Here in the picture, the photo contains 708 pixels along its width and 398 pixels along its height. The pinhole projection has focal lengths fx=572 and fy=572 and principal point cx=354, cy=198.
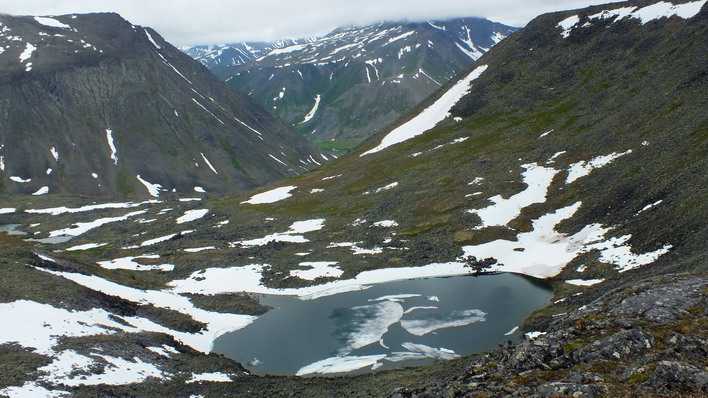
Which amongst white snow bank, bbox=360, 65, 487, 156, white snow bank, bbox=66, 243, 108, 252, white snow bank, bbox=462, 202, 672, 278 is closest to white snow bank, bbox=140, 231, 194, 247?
white snow bank, bbox=66, 243, 108, 252

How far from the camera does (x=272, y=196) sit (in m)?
130

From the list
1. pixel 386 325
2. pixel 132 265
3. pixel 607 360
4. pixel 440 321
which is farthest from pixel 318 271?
pixel 607 360

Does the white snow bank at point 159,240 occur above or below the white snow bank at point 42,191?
below

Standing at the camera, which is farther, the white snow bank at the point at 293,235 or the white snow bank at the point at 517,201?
the white snow bank at the point at 293,235

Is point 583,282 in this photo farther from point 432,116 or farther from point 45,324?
point 432,116

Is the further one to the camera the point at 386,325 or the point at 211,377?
the point at 386,325

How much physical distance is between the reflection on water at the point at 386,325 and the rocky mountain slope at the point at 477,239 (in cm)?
302

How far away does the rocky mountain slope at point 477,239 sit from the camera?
24.9 metres

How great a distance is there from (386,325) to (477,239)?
1026 inches

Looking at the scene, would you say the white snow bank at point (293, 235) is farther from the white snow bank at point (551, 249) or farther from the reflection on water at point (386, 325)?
the white snow bank at point (551, 249)

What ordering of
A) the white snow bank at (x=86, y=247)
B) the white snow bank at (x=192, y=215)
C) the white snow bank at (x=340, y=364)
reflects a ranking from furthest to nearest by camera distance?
the white snow bank at (x=192, y=215) < the white snow bank at (x=86, y=247) < the white snow bank at (x=340, y=364)

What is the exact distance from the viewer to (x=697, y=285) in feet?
90.4

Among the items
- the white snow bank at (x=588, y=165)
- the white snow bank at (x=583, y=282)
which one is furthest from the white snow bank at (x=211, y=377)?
the white snow bank at (x=588, y=165)

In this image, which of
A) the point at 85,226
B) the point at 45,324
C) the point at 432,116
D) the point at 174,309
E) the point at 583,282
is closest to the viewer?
the point at 45,324
